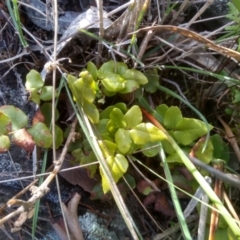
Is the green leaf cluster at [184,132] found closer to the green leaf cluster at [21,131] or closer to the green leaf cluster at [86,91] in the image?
the green leaf cluster at [86,91]

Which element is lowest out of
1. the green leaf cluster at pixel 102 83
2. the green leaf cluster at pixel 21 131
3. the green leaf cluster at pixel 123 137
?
the green leaf cluster at pixel 21 131

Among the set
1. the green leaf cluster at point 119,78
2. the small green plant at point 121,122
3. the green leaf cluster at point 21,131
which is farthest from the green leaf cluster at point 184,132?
the green leaf cluster at point 21,131

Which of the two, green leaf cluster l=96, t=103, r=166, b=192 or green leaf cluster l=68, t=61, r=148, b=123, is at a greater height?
green leaf cluster l=68, t=61, r=148, b=123

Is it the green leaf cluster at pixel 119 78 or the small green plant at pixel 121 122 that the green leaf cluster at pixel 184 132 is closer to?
the small green plant at pixel 121 122

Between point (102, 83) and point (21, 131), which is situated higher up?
point (102, 83)

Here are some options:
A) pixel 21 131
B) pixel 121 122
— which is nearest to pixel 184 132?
pixel 121 122

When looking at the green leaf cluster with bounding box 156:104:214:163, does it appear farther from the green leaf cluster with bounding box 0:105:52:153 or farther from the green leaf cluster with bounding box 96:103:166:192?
the green leaf cluster with bounding box 0:105:52:153

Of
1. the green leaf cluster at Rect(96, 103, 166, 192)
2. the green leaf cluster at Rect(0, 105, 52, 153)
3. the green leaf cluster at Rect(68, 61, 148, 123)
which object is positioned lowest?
the green leaf cluster at Rect(0, 105, 52, 153)

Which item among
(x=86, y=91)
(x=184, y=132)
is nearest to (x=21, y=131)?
(x=86, y=91)

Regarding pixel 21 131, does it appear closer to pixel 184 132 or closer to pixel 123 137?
pixel 123 137

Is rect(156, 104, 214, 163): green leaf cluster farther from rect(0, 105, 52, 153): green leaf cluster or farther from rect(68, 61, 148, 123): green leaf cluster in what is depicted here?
rect(0, 105, 52, 153): green leaf cluster

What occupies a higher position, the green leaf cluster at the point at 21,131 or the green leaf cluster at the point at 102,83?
the green leaf cluster at the point at 102,83

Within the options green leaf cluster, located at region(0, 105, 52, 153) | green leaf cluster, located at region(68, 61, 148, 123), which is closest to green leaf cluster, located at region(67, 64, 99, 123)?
green leaf cluster, located at region(68, 61, 148, 123)
